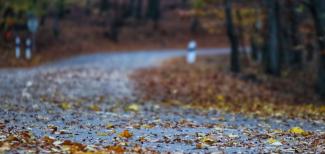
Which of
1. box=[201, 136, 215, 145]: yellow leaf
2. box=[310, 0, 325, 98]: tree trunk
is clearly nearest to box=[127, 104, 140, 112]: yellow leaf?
box=[201, 136, 215, 145]: yellow leaf

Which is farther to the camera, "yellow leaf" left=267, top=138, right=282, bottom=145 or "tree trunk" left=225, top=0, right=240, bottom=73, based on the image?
"tree trunk" left=225, top=0, right=240, bottom=73

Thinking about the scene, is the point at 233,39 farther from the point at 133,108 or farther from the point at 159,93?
the point at 133,108

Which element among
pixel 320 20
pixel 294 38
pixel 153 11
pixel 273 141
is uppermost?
pixel 153 11

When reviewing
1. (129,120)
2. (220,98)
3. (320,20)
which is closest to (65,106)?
(129,120)

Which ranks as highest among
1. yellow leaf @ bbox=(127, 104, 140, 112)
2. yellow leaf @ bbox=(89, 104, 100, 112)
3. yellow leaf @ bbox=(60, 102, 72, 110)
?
yellow leaf @ bbox=(60, 102, 72, 110)

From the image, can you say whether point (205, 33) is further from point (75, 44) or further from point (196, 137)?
point (196, 137)

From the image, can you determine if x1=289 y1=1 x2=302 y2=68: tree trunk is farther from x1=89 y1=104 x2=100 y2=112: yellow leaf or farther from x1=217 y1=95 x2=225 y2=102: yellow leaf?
x1=89 y1=104 x2=100 y2=112: yellow leaf

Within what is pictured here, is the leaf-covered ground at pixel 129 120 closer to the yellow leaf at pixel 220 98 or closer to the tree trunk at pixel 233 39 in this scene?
the yellow leaf at pixel 220 98

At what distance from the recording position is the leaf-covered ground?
9.09 meters

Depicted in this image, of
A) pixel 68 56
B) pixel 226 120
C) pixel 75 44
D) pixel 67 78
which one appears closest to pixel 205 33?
pixel 75 44

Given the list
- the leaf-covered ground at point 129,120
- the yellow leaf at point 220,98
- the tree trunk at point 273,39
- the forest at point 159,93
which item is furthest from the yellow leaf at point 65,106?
the tree trunk at point 273,39

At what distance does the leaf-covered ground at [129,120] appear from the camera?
29.8ft

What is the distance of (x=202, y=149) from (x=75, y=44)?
34.2 m

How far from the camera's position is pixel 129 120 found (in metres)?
13.1
